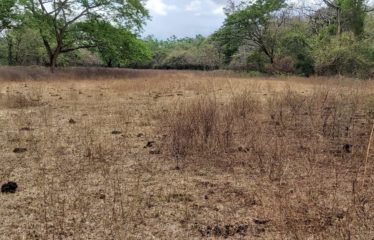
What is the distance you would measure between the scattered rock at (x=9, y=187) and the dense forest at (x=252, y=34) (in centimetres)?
2081

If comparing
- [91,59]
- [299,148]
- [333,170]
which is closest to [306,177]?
[333,170]

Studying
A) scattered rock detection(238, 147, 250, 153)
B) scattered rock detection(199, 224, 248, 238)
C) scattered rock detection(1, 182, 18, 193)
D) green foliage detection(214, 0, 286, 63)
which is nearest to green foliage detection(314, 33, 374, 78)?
green foliage detection(214, 0, 286, 63)

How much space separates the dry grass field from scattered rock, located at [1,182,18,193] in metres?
0.04

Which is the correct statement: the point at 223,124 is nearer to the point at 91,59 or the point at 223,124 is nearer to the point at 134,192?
the point at 134,192

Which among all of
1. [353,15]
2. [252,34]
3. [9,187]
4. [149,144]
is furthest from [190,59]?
[9,187]

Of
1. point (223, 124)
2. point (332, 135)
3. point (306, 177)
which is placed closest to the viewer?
point (306, 177)

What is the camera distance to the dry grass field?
2643 millimetres

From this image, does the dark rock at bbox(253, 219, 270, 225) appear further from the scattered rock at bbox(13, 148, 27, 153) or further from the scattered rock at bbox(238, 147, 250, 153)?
the scattered rock at bbox(13, 148, 27, 153)

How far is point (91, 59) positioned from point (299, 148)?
144 ft

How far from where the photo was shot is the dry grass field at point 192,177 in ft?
8.67

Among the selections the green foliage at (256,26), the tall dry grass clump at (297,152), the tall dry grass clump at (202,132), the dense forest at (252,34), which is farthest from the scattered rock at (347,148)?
the green foliage at (256,26)

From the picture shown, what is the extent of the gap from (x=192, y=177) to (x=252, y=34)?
29.0m

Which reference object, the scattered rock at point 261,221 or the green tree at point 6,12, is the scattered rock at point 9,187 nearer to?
the scattered rock at point 261,221

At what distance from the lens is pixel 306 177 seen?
360 cm
